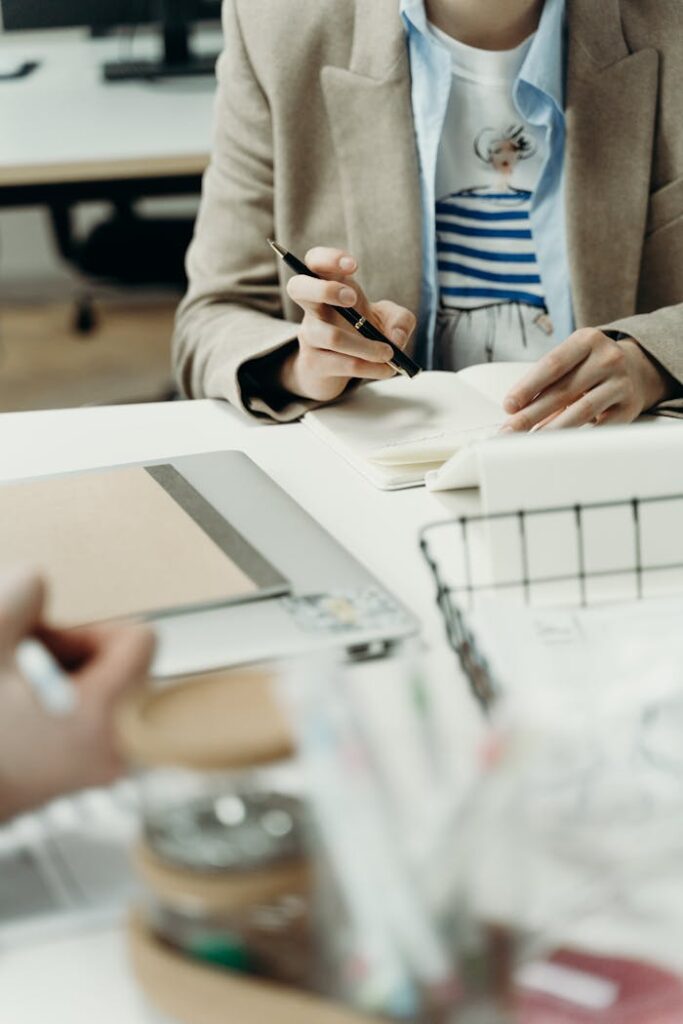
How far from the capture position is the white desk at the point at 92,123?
2145 mm

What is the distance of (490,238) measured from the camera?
1.49 m

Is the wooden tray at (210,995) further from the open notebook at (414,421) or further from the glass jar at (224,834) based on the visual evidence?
the open notebook at (414,421)

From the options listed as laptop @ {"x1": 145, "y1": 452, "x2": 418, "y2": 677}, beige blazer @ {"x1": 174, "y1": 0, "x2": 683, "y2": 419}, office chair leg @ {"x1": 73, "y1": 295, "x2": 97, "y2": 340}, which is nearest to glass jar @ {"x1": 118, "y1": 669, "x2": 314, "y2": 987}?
laptop @ {"x1": 145, "y1": 452, "x2": 418, "y2": 677}

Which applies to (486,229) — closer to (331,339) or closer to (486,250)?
(486,250)

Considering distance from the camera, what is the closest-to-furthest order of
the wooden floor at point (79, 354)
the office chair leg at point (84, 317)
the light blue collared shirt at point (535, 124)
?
1. the light blue collared shirt at point (535, 124)
2. the wooden floor at point (79, 354)
3. the office chair leg at point (84, 317)

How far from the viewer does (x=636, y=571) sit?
826mm

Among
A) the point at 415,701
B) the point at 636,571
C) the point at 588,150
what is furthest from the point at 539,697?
the point at 588,150

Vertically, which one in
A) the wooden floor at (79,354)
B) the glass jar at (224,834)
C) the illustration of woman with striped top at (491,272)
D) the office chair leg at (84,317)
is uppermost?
the glass jar at (224,834)

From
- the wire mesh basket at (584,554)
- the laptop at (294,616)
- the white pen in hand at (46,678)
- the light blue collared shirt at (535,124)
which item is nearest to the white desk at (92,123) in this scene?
the light blue collared shirt at (535,124)

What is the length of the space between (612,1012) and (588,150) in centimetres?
108

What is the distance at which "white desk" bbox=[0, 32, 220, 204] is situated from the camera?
214 cm

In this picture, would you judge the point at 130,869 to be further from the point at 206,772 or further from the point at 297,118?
the point at 297,118

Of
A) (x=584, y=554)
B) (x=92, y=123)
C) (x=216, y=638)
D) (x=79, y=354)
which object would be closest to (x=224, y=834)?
(x=216, y=638)

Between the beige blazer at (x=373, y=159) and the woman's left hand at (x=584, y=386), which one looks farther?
the beige blazer at (x=373, y=159)
